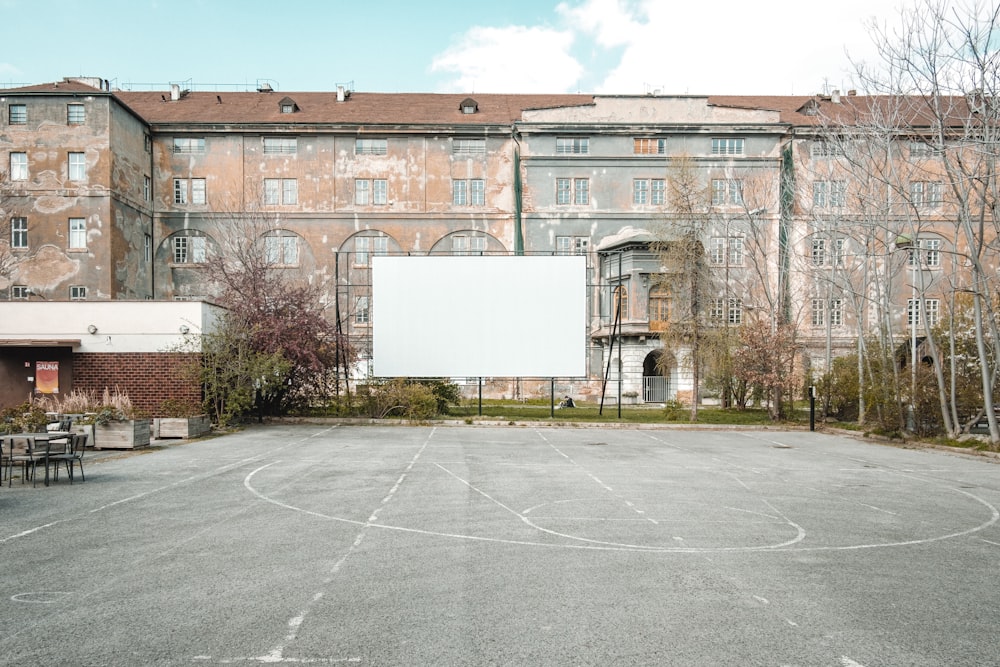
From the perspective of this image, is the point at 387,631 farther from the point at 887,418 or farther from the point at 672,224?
the point at 672,224

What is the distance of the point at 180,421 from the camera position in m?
24.0

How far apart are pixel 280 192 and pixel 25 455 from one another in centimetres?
3930

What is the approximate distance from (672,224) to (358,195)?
22.6 m

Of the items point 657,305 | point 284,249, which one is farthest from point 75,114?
point 657,305

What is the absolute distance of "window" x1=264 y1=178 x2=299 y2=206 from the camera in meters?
52.0

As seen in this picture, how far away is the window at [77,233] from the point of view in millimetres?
46281

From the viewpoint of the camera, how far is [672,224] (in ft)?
129

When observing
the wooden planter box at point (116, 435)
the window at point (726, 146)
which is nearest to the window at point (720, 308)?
the window at point (726, 146)

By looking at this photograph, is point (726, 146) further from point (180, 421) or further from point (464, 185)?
point (180, 421)

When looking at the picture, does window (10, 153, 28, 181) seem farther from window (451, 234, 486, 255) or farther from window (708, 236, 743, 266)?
window (708, 236, 743, 266)

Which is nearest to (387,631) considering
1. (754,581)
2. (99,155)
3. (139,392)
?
(754,581)

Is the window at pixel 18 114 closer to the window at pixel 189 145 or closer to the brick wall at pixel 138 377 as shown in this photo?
the window at pixel 189 145

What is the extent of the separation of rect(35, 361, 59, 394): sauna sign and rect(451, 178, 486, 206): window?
1171 inches

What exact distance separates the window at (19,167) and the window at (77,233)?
3897mm
